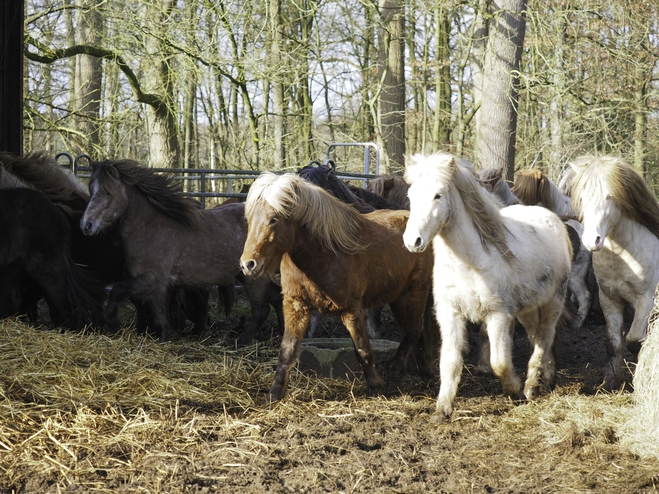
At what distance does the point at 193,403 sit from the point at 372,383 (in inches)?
48.4

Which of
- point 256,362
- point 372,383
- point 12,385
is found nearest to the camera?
point 12,385

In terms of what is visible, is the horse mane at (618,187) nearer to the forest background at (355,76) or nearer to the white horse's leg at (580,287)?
the white horse's leg at (580,287)

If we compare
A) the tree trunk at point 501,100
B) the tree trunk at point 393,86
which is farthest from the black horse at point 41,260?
the tree trunk at point 393,86

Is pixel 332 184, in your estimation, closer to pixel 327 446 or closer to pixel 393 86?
pixel 327 446

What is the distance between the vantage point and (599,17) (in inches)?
463

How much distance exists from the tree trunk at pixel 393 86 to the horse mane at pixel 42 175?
8.16 m

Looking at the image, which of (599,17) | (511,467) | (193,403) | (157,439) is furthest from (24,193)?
(599,17)

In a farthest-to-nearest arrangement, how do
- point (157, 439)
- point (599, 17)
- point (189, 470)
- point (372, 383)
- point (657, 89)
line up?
point (657, 89)
point (599, 17)
point (372, 383)
point (157, 439)
point (189, 470)

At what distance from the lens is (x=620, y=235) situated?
4867 millimetres

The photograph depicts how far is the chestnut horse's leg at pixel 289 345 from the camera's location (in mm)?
4289

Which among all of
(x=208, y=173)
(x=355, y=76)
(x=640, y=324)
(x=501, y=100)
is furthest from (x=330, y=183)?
(x=355, y=76)

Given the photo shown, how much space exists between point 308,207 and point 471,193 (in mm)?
1067

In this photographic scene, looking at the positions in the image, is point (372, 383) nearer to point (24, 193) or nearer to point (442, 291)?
point (442, 291)

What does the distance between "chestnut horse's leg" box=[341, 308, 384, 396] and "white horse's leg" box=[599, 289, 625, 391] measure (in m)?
1.81
